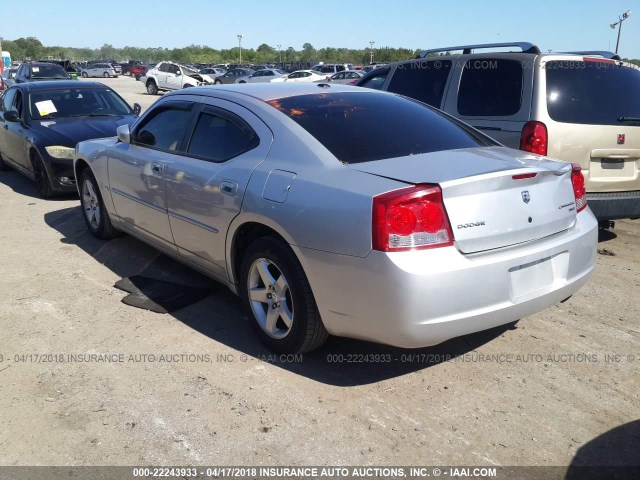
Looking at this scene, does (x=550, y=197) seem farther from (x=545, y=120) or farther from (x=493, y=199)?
(x=545, y=120)

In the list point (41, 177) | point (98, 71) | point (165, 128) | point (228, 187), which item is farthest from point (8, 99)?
point (98, 71)

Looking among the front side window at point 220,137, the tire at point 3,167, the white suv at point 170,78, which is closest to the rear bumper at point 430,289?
the front side window at point 220,137

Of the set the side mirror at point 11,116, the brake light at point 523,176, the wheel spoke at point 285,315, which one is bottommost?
the wheel spoke at point 285,315

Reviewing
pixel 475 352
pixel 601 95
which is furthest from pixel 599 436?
pixel 601 95

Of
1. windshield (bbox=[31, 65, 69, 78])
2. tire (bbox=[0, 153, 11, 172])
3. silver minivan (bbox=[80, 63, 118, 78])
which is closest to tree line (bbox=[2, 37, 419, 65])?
silver minivan (bbox=[80, 63, 118, 78])

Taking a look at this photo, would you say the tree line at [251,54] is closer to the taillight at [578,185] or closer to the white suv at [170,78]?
the white suv at [170,78]

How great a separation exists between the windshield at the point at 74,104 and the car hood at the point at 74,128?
21cm

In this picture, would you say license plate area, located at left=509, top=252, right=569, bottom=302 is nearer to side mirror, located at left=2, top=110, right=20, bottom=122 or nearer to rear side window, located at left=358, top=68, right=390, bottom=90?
rear side window, located at left=358, top=68, right=390, bottom=90

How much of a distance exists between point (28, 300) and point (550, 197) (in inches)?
154

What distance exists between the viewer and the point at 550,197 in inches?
132

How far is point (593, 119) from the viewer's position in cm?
530

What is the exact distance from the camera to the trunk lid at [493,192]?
9.86 ft

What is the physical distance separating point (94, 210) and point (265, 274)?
10.5 feet

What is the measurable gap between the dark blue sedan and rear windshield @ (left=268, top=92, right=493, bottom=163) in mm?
4991
